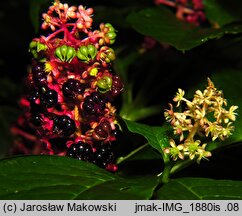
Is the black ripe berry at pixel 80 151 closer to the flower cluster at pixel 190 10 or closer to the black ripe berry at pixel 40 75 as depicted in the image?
the black ripe berry at pixel 40 75

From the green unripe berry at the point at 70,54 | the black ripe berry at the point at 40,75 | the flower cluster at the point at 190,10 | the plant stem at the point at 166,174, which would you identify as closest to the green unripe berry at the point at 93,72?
the green unripe berry at the point at 70,54

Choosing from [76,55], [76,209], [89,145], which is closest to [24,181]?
[76,209]

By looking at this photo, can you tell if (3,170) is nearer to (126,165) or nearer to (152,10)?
(126,165)

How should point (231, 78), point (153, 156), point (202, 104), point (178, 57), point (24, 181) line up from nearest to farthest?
1. point (24, 181)
2. point (202, 104)
3. point (153, 156)
4. point (231, 78)
5. point (178, 57)

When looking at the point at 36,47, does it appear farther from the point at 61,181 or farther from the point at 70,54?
the point at 61,181

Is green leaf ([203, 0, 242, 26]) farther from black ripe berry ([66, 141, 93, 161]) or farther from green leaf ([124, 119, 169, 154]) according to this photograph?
black ripe berry ([66, 141, 93, 161])

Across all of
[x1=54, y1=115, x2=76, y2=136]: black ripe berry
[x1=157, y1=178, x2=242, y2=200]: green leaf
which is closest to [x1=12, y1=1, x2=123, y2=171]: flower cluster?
[x1=54, y1=115, x2=76, y2=136]: black ripe berry
